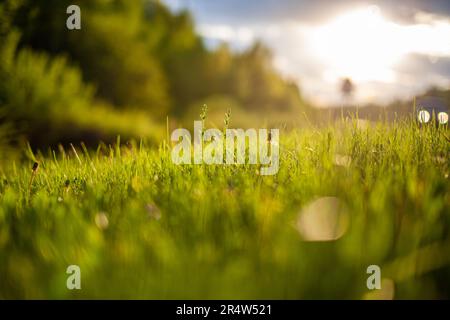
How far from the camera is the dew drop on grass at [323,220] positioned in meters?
2.16

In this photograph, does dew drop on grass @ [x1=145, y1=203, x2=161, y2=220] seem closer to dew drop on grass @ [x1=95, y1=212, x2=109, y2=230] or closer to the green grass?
the green grass

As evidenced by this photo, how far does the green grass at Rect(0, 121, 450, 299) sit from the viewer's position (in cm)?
198

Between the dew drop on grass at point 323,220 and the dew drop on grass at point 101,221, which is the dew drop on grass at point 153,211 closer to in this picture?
the dew drop on grass at point 101,221

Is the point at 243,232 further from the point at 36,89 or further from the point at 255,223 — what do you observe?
the point at 36,89

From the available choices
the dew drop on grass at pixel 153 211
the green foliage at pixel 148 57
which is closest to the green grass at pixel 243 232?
the dew drop on grass at pixel 153 211

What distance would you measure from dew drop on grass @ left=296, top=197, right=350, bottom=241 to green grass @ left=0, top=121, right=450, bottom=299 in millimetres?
30

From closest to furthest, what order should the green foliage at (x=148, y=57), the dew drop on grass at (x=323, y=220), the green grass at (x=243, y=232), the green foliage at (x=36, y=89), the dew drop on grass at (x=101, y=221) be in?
the green grass at (x=243, y=232)
the dew drop on grass at (x=323, y=220)
the dew drop on grass at (x=101, y=221)
the green foliage at (x=36, y=89)
the green foliage at (x=148, y=57)

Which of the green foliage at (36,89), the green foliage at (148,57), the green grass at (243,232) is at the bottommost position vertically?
the green grass at (243,232)

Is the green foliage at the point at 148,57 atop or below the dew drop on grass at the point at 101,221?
atop

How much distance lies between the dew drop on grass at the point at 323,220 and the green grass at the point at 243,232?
0.03 metres

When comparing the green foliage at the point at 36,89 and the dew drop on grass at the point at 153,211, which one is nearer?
the dew drop on grass at the point at 153,211

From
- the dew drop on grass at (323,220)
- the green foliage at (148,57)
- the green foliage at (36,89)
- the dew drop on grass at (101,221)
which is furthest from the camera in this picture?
the green foliage at (148,57)

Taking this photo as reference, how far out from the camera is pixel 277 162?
3.29 m
